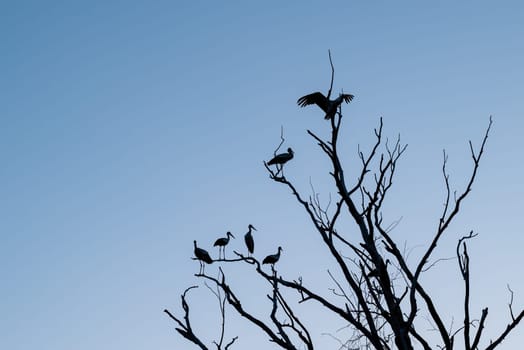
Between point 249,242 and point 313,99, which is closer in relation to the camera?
point 313,99

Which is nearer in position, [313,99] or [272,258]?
[313,99]

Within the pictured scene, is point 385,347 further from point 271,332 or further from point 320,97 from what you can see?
point 320,97

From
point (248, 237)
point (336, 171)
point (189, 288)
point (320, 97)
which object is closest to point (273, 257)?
point (248, 237)

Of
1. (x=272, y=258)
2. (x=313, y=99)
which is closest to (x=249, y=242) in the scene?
(x=272, y=258)

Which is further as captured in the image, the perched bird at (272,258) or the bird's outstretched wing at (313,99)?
the perched bird at (272,258)

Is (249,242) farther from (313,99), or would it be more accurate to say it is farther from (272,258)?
(313,99)

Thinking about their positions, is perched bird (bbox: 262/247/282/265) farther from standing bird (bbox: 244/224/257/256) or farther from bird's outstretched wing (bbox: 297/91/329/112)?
bird's outstretched wing (bbox: 297/91/329/112)

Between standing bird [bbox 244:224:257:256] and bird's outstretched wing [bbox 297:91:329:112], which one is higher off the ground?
bird's outstretched wing [bbox 297:91:329:112]

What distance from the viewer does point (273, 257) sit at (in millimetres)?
11555

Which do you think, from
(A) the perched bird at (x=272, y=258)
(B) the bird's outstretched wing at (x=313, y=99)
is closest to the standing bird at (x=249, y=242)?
(A) the perched bird at (x=272, y=258)

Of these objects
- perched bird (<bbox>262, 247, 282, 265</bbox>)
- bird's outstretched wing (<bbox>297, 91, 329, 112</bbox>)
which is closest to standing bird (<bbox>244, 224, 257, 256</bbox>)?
perched bird (<bbox>262, 247, 282, 265</bbox>)

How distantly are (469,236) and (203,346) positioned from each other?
191 centimetres

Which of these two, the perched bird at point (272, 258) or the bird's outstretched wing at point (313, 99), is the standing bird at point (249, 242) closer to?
the perched bird at point (272, 258)

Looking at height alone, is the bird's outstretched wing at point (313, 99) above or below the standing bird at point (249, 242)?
above
